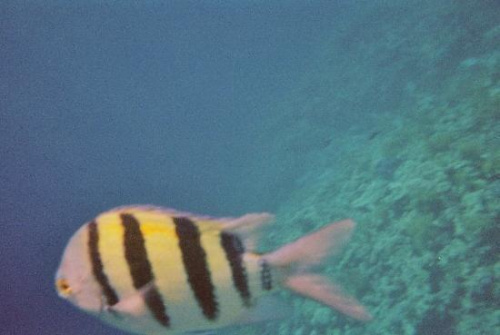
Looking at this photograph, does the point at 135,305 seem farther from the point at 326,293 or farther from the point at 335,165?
the point at 335,165

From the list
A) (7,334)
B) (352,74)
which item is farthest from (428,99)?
(7,334)

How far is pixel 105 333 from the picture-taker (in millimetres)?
13609

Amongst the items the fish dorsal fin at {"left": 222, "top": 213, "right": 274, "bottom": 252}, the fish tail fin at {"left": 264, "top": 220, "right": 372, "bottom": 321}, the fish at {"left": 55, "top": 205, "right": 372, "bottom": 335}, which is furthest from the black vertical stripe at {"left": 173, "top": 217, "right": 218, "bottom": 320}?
the fish tail fin at {"left": 264, "top": 220, "right": 372, "bottom": 321}

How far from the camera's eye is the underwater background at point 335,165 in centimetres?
580

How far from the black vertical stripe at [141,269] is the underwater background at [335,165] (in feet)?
1.35

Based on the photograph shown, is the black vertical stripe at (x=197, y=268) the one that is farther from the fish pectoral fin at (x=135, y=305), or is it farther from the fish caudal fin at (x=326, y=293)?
the fish caudal fin at (x=326, y=293)

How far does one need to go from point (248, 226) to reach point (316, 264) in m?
0.25

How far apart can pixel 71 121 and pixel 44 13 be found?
2703 centimetres

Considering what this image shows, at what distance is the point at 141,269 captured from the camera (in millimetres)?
1654

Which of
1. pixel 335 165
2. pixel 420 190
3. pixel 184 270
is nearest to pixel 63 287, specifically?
pixel 184 270

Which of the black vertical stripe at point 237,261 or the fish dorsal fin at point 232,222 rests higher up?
the fish dorsal fin at point 232,222

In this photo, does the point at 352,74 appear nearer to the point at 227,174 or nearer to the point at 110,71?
the point at 227,174

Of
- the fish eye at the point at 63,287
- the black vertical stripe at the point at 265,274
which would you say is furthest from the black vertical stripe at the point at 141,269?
the black vertical stripe at the point at 265,274

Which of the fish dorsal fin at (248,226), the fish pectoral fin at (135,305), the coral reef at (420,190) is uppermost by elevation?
the coral reef at (420,190)
